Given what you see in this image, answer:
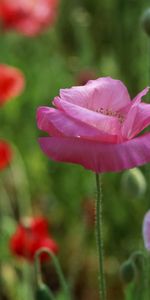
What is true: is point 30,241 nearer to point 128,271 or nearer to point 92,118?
point 128,271

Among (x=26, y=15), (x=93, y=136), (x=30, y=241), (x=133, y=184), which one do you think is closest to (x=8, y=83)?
(x=30, y=241)

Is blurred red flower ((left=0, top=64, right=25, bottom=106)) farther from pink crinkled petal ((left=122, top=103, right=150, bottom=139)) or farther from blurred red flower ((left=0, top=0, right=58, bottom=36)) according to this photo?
pink crinkled petal ((left=122, top=103, right=150, bottom=139))

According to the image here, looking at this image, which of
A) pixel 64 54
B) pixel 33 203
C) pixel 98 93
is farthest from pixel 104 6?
pixel 98 93

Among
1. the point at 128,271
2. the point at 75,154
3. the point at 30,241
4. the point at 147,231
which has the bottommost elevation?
the point at 30,241

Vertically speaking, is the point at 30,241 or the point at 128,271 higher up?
the point at 128,271

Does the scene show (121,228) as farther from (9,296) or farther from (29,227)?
(29,227)

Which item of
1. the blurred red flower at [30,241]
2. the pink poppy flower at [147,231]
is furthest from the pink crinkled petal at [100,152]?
the blurred red flower at [30,241]
